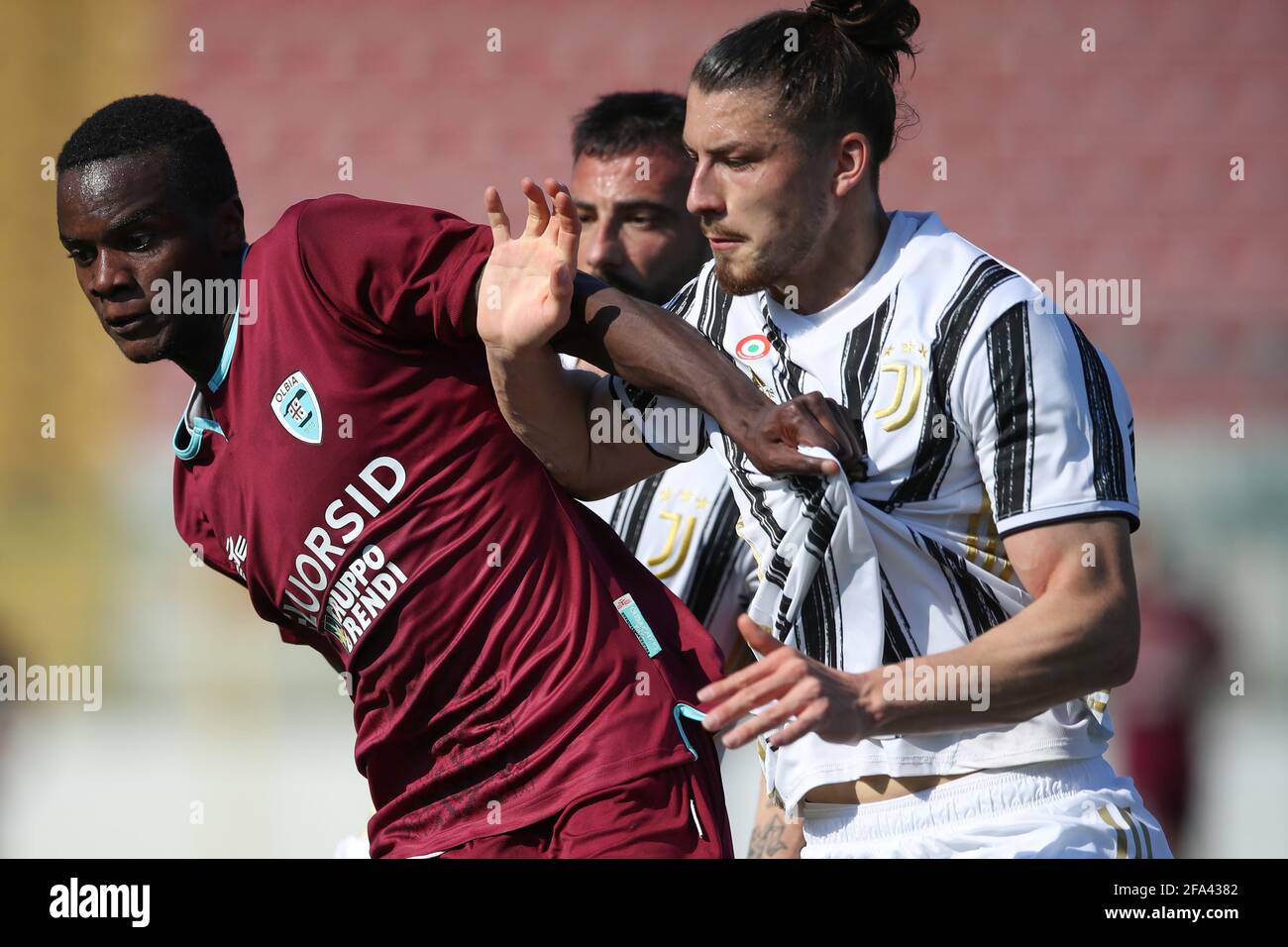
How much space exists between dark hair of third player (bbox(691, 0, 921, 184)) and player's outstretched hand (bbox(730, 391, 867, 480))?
0.63 meters

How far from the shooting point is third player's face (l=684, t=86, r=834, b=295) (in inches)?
114

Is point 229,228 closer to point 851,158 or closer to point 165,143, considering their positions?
point 165,143

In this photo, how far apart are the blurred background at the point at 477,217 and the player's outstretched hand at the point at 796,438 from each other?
4.14 meters

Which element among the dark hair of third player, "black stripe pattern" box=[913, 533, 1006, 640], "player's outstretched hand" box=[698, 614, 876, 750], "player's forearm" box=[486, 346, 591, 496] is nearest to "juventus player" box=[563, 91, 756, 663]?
"player's forearm" box=[486, 346, 591, 496]

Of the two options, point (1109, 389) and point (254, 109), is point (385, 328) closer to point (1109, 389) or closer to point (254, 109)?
point (1109, 389)

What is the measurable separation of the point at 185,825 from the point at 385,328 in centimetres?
476

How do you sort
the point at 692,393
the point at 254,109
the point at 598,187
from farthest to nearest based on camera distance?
the point at 254,109 → the point at 598,187 → the point at 692,393

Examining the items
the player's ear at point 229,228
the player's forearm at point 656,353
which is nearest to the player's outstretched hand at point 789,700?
the player's forearm at point 656,353

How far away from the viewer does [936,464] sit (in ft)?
8.93

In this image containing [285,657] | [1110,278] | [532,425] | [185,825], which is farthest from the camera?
[1110,278]

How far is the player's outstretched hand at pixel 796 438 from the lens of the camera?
248 cm

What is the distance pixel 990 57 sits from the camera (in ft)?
26.9

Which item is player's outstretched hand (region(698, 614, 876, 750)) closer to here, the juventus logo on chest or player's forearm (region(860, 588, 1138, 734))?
player's forearm (region(860, 588, 1138, 734))
